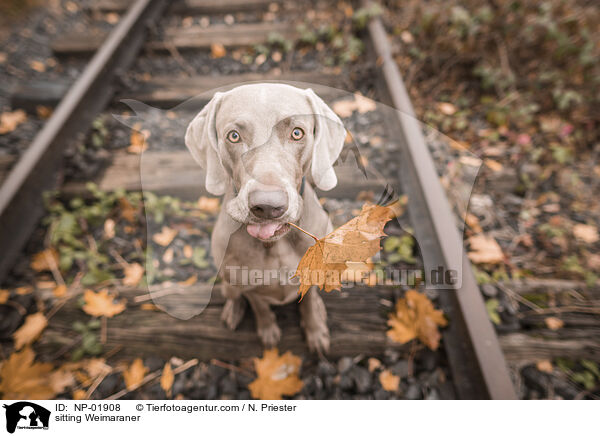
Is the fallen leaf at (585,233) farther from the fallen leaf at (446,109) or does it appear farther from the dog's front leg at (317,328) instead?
the dog's front leg at (317,328)

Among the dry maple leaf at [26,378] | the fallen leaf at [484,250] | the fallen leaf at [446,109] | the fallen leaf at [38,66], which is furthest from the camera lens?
the fallen leaf at [38,66]

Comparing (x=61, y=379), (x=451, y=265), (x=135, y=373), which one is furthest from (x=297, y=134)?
(x=61, y=379)

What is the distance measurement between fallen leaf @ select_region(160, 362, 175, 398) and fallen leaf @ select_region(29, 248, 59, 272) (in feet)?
3.92

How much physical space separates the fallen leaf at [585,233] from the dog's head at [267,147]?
2.46 meters

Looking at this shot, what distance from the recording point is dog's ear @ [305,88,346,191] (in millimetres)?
854

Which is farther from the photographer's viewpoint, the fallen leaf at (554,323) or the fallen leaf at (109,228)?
the fallen leaf at (109,228)

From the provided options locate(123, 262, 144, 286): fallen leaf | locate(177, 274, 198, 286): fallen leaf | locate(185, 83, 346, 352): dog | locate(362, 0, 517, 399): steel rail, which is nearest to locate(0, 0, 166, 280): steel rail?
locate(123, 262, 144, 286): fallen leaf

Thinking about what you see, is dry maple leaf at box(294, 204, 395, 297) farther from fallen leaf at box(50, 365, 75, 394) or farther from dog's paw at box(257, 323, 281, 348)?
fallen leaf at box(50, 365, 75, 394)

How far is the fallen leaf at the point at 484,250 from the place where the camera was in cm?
193

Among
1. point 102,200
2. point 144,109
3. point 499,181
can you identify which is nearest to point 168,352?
point 102,200

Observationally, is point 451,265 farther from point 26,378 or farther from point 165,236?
point 26,378

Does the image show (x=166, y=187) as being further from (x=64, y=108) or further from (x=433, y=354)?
Result: (x=433, y=354)

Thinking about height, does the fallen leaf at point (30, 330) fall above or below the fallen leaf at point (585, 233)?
below

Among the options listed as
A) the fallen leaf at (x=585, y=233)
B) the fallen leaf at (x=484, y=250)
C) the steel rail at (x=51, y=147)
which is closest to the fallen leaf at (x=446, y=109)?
the fallen leaf at (x=484, y=250)
